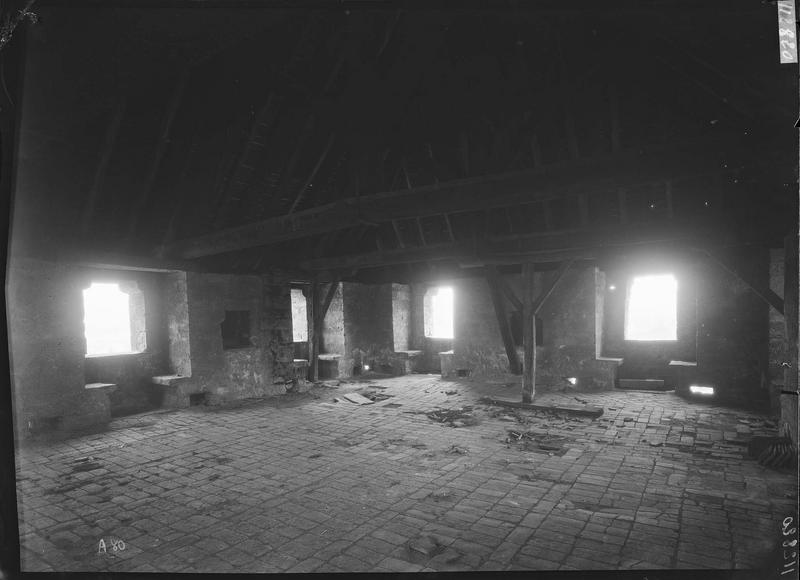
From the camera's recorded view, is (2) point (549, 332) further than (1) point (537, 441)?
Yes

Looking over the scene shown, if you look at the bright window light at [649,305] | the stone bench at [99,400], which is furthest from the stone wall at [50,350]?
the bright window light at [649,305]

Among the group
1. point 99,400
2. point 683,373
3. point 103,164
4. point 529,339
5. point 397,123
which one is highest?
point 397,123

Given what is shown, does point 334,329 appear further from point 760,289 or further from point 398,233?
point 760,289

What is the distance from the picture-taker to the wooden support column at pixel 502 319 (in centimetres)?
934

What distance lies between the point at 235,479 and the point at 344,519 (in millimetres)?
1848

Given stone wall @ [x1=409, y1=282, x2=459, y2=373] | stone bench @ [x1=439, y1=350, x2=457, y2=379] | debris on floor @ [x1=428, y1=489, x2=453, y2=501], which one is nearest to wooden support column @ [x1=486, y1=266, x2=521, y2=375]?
stone bench @ [x1=439, y1=350, x2=457, y2=379]

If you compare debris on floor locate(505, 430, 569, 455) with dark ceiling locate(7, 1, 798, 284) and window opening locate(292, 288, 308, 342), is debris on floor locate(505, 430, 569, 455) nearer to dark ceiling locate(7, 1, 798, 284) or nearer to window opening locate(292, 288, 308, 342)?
dark ceiling locate(7, 1, 798, 284)

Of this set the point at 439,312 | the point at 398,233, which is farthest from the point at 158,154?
the point at 439,312

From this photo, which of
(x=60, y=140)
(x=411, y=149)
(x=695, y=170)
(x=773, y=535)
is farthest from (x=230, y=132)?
(x=773, y=535)

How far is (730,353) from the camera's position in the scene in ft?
28.2

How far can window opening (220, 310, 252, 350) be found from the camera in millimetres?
9875

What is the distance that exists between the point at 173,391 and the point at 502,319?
781 cm

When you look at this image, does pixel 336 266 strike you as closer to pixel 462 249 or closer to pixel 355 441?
pixel 462 249

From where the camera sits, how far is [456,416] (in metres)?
7.76
